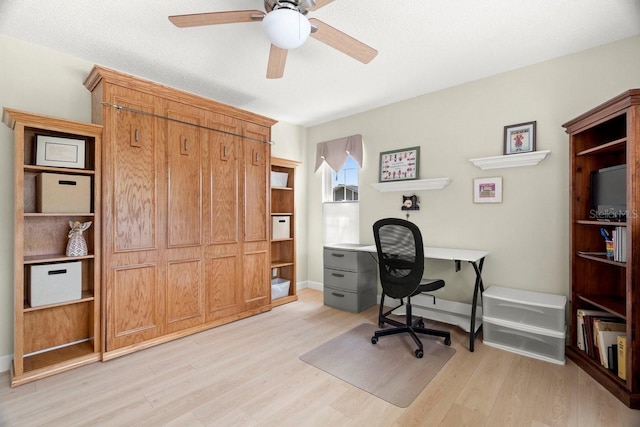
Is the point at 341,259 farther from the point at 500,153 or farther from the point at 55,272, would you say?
the point at 55,272

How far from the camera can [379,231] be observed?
8.68 feet

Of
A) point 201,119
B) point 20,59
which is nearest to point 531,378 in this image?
point 201,119

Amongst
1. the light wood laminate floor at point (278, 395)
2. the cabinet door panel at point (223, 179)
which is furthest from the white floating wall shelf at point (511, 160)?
the cabinet door panel at point (223, 179)

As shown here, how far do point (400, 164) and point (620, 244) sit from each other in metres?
2.13

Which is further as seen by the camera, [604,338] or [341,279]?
[341,279]

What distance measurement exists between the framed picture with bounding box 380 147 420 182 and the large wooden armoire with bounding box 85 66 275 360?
4.89 feet

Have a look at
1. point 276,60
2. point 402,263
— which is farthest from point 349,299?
point 276,60

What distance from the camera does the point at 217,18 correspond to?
1.69 meters

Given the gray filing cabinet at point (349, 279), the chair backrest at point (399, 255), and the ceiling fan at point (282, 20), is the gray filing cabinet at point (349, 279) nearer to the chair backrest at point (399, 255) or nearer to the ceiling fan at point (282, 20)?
the chair backrest at point (399, 255)

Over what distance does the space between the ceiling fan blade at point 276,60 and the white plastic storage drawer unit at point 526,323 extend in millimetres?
2542

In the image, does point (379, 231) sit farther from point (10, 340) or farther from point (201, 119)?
point (10, 340)

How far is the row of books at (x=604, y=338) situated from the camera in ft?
6.41

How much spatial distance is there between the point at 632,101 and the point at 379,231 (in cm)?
182

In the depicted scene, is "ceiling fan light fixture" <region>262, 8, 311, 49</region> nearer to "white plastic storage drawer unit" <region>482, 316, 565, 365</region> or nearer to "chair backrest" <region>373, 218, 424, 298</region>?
"chair backrest" <region>373, 218, 424, 298</region>
